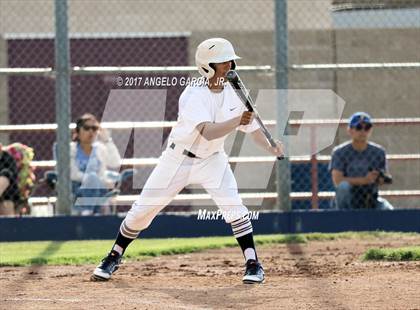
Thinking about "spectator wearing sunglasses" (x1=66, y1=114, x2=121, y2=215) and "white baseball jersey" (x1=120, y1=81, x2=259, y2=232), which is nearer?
"white baseball jersey" (x1=120, y1=81, x2=259, y2=232)

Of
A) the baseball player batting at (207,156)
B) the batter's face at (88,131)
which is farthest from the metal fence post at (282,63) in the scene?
the baseball player batting at (207,156)

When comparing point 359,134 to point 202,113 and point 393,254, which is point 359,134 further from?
point 202,113

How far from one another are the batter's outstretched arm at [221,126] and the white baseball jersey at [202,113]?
53 mm

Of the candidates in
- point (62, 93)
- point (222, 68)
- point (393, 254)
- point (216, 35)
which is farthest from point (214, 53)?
point (216, 35)

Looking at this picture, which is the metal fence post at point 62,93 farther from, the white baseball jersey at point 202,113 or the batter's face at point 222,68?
the batter's face at point 222,68

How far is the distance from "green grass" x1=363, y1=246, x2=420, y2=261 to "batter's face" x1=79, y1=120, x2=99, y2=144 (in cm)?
395

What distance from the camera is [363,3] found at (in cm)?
1463

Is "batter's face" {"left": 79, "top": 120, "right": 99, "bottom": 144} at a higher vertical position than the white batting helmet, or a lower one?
lower

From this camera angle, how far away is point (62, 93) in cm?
1125

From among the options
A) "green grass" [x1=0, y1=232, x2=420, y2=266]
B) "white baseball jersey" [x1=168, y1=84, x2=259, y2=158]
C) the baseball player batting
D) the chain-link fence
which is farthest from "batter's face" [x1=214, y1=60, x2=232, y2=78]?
the chain-link fence

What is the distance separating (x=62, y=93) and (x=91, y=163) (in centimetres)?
101

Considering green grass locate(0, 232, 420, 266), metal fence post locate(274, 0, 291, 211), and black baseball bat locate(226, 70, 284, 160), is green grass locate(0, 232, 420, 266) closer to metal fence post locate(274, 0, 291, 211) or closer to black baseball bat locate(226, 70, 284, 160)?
metal fence post locate(274, 0, 291, 211)

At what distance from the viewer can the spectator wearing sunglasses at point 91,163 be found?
1171 cm

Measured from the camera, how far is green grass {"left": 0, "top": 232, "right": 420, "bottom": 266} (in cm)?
948
